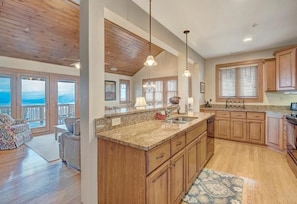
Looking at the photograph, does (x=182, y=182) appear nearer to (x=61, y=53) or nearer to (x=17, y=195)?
(x=17, y=195)

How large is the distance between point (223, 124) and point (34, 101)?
21.2ft

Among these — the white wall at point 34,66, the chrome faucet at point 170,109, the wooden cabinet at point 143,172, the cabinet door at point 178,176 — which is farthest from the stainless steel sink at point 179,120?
the white wall at point 34,66

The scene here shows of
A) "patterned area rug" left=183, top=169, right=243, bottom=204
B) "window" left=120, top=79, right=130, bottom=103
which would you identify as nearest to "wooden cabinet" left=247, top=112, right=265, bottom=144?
"patterned area rug" left=183, top=169, right=243, bottom=204

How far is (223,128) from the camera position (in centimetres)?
466

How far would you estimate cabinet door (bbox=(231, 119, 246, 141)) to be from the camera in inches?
171

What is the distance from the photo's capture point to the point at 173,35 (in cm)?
338

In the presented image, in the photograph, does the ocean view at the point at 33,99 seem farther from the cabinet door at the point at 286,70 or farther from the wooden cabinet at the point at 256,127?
→ the cabinet door at the point at 286,70

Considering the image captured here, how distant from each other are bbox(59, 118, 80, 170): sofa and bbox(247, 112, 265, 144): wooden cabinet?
14.3 feet

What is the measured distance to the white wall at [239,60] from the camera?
428cm

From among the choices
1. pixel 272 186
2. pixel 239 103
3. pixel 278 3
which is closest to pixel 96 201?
pixel 272 186

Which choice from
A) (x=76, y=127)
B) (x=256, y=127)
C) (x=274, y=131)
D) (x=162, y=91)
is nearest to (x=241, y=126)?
(x=256, y=127)

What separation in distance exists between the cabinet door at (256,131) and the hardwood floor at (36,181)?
172 inches

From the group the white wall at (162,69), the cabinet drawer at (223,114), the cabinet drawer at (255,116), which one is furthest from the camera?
the white wall at (162,69)

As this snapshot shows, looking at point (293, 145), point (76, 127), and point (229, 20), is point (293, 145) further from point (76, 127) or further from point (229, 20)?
point (76, 127)
